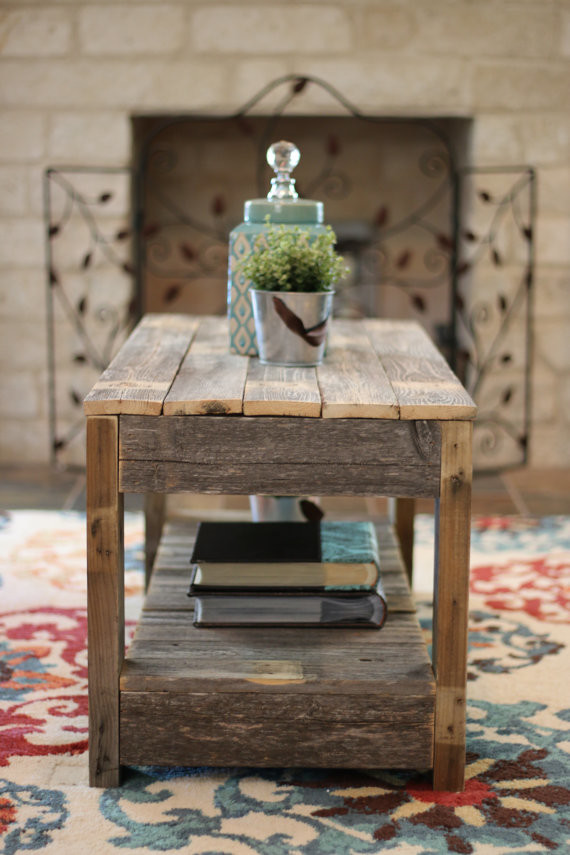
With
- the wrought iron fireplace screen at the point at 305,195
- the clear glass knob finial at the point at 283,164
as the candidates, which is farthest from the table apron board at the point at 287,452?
the wrought iron fireplace screen at the point at 305,195

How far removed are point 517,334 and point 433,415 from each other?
222 centimetres

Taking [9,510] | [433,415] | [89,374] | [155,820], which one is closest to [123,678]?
[155,820]

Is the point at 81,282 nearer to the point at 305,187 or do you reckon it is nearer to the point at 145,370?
the point at 305,187

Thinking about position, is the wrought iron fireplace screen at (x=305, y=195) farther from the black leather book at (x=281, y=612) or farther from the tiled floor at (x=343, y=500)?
the black leather book at (x=281, y=612)

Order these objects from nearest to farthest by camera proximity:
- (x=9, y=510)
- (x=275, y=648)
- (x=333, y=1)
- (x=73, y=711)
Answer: (x=275, y=648) < (x=73, y=711) < (x=9, y=510) < (x=333, y=1)

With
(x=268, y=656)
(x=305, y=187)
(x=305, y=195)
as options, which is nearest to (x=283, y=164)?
(x=268, y=656)

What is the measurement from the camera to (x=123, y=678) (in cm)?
154

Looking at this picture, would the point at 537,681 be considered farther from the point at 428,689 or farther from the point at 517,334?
the point at 517,334

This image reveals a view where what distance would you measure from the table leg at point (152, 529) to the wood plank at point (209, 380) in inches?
16.1

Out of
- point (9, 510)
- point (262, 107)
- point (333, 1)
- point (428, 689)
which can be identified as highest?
point (333, 1)

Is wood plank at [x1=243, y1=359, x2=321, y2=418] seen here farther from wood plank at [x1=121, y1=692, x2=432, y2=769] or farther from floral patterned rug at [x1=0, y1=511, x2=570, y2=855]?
floral patterned rug at [x1=0, y1=511, x2=570, y2=855]

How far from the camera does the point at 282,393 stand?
1525 millimetres

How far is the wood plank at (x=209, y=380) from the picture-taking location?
1.48m

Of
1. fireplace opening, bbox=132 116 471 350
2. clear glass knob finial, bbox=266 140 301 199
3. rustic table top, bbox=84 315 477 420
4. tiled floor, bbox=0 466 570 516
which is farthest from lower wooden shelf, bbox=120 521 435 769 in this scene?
fireplace opening, bbox=132 116 471 350
